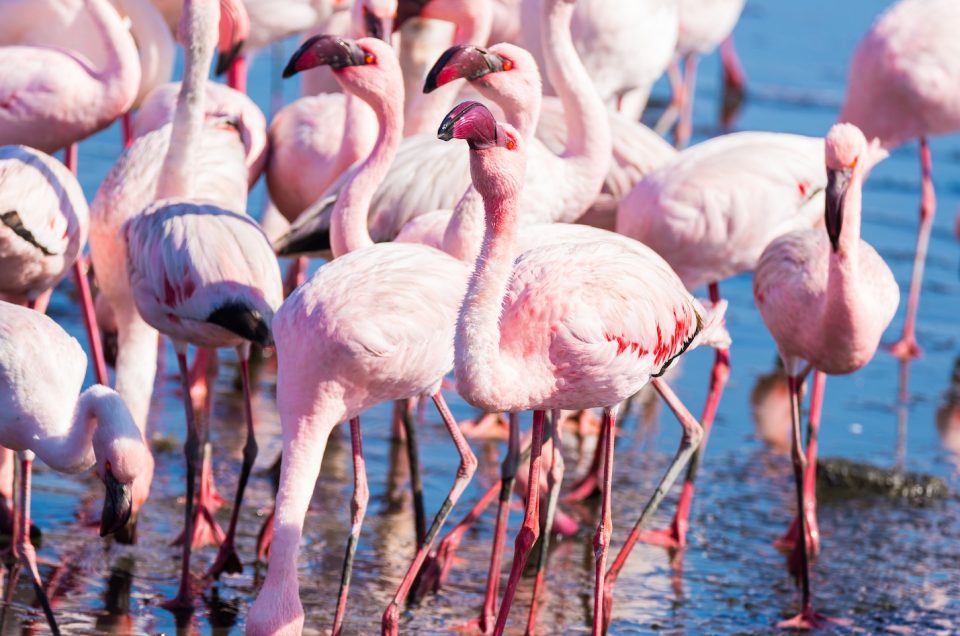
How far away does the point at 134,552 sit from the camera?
17.7 ft

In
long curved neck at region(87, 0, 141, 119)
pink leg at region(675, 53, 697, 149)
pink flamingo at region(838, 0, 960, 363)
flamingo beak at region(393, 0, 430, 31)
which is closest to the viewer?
long curved neck at region(87, 0, 141, 119)

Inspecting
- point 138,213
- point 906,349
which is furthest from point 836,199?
point 906,349

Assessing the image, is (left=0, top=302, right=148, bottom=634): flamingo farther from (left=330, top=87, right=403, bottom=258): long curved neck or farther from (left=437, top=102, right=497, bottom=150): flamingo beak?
(left=437, top=102, right=497, bottom=150): flamingo beak

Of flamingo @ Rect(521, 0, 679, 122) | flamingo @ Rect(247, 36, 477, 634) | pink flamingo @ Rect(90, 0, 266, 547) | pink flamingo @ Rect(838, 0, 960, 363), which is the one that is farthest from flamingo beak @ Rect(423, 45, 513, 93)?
pink flamingo @ Rect(838, 0, 960, 363)

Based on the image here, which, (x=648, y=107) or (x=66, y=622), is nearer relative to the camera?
(x=66, y=622)

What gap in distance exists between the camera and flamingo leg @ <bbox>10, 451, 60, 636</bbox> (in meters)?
4.62

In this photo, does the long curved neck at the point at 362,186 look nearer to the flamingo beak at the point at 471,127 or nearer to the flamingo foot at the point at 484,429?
the flamingo beak at the point at 471,127

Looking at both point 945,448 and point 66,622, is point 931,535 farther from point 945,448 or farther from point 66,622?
point 66,622

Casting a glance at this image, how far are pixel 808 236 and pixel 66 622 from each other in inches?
104

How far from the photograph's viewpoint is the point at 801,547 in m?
5.43

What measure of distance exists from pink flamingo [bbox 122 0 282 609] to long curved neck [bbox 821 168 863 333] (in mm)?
1688

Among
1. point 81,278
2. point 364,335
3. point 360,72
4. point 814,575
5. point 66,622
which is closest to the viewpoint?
point 364,335

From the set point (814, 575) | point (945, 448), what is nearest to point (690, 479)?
point (814, 575)

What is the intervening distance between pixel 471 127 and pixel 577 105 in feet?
6.58
